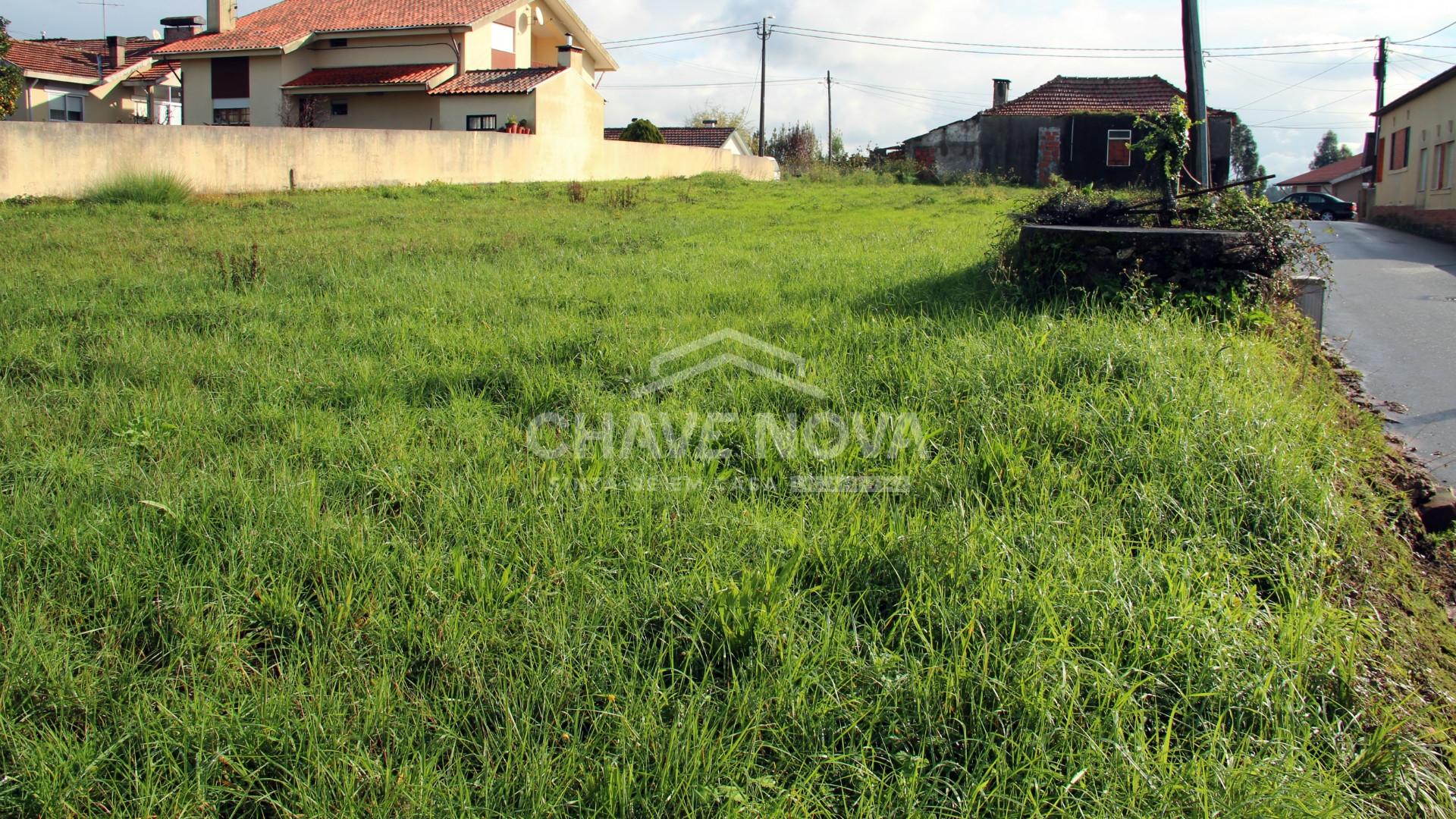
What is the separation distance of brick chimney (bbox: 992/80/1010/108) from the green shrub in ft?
130

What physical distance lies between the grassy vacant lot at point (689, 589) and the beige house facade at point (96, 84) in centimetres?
4348

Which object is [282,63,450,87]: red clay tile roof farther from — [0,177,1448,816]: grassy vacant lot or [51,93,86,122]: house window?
[0,177,1448,816]: grassy vacant lot

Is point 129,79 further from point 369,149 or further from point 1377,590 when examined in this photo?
point 1377,590

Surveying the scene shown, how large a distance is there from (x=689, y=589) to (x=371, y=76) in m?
36.9

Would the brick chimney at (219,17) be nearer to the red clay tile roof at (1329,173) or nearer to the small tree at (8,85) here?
the small tree at (8,85)

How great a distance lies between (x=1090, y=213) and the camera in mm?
7699

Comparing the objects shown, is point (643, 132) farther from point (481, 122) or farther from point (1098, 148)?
point (1098, 148)

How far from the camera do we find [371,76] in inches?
1371

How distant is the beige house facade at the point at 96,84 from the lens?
4075 cm

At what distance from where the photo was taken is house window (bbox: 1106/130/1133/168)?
3978 cm

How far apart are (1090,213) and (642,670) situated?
21.6 feet

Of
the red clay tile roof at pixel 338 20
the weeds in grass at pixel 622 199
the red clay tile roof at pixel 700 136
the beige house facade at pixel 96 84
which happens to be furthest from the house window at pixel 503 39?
the weeds in grass at pixel 622 199

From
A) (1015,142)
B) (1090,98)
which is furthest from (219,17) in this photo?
(1090,98)

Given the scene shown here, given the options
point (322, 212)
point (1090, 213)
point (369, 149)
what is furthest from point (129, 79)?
point (1090, 213)
